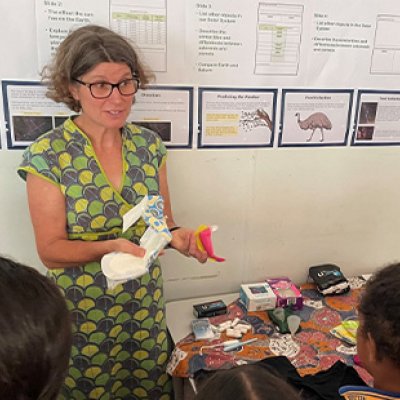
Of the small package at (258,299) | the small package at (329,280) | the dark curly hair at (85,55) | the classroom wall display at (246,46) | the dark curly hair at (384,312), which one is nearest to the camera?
the dark curly hair at (384,312)

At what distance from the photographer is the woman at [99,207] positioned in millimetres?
1178

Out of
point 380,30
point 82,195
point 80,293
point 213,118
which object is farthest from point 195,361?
point 380,30

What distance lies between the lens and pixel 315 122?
1714 mm

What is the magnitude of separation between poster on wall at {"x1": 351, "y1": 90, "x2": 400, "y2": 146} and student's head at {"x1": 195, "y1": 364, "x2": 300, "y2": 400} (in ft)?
4.50

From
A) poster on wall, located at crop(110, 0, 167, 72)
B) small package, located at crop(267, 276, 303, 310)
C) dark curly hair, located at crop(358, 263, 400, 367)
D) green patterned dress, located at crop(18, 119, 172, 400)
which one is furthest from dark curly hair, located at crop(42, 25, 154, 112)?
small package, located at crop(267, 276, 303, 310)

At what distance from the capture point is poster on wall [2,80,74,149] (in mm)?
1377

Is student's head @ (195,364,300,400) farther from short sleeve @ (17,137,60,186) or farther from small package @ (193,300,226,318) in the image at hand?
small package @ (193,300,226,318)

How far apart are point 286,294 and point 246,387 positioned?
1.11 m

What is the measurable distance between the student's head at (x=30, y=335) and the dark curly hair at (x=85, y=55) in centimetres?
72

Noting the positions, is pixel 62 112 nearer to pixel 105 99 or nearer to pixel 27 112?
pixel 27 112

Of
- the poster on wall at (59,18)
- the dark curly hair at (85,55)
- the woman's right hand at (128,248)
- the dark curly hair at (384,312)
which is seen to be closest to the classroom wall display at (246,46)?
the poster on wall at (59,18)

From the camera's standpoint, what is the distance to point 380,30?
1.68m

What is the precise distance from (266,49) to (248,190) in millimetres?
534

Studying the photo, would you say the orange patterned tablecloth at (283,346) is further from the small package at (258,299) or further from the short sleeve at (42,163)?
the short sleeve at (42,163)
